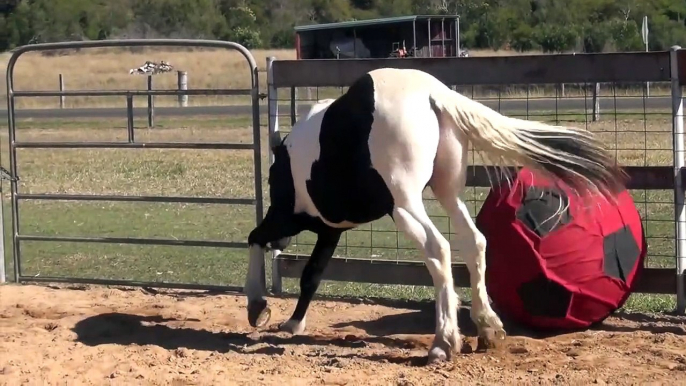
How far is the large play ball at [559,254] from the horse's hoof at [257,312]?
1.46m

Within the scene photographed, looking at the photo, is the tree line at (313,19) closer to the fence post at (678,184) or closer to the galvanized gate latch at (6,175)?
the galvanized gate latch at (6,175)

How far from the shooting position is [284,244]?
6.53 m

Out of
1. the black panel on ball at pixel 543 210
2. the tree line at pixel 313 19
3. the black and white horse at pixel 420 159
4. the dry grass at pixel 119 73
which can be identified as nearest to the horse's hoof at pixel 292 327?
the black and white horse at pixel 420 159

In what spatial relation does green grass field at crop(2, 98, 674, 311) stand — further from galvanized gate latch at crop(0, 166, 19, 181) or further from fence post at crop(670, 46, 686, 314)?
galvanized gate latch at crop(0, 166, 19, 181)

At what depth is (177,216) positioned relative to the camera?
473 inches

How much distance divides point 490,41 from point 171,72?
15.4 m

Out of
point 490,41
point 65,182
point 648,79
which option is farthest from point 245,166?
point 490,41

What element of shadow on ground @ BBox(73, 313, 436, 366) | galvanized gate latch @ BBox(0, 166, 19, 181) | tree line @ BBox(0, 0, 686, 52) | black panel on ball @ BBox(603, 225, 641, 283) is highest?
tree line @ BBox(0, 0, 686, 52)

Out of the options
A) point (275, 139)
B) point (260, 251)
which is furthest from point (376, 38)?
point (260, 251)

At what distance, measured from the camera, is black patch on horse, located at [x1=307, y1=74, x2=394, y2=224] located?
18.4 feet

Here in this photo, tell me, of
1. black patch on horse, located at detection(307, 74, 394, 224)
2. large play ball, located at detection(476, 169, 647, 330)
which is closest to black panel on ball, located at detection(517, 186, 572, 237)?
large play ball, located at detection(476, 169, 647, 330)

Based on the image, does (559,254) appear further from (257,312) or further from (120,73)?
(120,73)

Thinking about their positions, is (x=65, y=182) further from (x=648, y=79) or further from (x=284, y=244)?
(x=648, y=79)

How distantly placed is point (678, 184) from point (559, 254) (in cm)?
114
